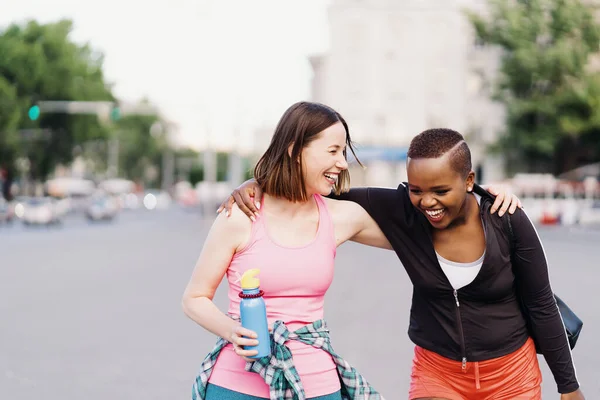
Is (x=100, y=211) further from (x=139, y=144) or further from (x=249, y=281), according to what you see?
(x=139, y=144)

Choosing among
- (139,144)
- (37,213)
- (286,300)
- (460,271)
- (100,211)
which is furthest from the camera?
(139,144)

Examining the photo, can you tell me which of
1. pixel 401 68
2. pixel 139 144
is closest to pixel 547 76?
pixel 401 68

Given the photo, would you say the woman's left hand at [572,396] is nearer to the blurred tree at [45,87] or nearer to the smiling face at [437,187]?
the smiling face at [437,187]

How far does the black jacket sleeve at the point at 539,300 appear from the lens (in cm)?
292

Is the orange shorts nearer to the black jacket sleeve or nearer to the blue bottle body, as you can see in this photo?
the black jacket sleeve

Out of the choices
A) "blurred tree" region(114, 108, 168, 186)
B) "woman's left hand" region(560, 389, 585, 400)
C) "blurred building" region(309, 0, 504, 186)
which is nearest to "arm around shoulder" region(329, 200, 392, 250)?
"woman's left hand" region(560, 389, 585, 400)

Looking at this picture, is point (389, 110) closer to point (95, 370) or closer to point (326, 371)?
point (95, 370)

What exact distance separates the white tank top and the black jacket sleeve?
0.44ft

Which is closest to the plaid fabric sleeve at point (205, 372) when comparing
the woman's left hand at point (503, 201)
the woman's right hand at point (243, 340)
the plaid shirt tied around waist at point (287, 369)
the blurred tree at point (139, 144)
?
the plaid shirt tied around waist at point (287, 369)

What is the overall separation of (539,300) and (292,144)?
3.46 ft

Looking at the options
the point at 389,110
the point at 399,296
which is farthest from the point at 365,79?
the point at 399,296

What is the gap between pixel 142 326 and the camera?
9102 mm

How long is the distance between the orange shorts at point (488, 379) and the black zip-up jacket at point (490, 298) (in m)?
0.03

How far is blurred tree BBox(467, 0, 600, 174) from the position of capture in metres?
45.1
